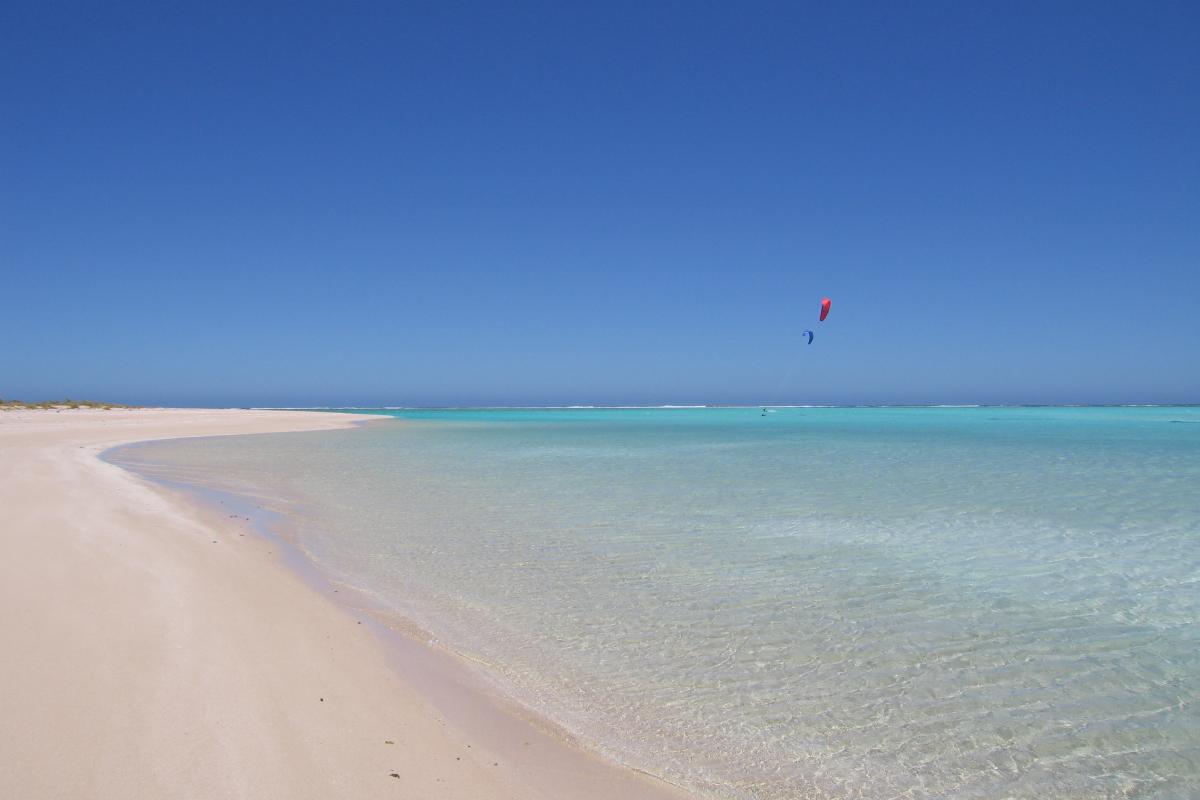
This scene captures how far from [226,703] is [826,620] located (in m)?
4.47

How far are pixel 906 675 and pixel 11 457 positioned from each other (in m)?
20.4

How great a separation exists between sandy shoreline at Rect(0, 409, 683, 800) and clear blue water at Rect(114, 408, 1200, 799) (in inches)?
23.9

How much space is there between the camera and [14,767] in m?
2.91

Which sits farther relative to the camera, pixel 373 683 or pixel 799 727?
pixel 373 683

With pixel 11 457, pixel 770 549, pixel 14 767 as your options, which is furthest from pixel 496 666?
pixel 11 457

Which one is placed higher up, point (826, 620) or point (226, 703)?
point (226, 703)

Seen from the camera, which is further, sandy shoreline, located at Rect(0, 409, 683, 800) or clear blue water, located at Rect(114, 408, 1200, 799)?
clear blue water, located at Rect(114, 408, 1200, 799)

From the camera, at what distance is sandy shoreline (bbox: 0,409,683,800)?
9.89 feet

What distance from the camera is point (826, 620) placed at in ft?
18.7

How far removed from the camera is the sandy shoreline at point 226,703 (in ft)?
9.89

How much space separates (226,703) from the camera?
144 inches

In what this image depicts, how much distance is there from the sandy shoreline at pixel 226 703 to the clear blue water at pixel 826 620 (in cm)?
61

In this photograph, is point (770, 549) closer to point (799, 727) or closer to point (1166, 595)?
point (1166, 595)

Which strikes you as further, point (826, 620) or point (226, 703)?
point (826, 620)
